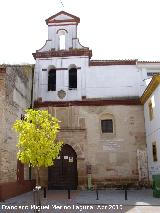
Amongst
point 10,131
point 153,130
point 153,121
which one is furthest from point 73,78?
point 10,131

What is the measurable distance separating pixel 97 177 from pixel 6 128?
821 centimetres

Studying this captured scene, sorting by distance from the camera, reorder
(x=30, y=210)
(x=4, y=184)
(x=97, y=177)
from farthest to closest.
Answer: (x=97, y=177) → (x=4, y=184) → (x=30, y=210)

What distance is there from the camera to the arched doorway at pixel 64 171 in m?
21.3

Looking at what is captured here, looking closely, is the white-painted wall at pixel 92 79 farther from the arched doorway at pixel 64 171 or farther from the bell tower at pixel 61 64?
the arched doorway at pixel 64 171

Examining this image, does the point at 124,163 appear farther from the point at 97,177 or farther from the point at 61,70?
the point at 61,70

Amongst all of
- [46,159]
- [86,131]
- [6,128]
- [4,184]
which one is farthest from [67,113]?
[46,159]

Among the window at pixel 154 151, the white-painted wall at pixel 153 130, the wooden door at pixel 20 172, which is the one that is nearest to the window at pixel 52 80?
the wooden door at pixel 20 172

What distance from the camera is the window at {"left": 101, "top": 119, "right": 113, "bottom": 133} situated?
22017 millimetres

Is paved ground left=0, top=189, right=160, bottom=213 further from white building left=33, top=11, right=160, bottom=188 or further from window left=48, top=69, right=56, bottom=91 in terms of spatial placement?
window left=48, top=69, right=56, bottom=91


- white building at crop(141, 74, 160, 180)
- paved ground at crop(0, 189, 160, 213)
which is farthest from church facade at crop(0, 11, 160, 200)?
paved ground at crop(0, 189, 160, 213)

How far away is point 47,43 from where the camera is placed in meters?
23.5

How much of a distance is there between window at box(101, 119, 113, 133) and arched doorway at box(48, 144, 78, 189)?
2.78m

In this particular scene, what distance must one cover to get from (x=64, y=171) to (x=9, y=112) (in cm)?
709

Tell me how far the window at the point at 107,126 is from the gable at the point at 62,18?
8332 mm
